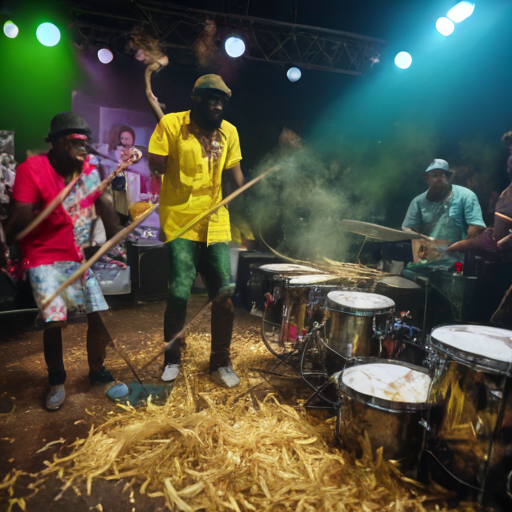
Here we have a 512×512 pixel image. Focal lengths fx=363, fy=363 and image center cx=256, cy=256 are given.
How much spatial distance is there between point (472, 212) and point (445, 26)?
10.5 ft

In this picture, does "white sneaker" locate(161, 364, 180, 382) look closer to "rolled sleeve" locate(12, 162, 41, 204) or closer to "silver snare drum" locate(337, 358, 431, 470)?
"silver snare drum" locate(337, 358, 431, 470)

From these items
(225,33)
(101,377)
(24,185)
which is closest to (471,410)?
(101,377)

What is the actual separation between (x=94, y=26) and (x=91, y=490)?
6797mm

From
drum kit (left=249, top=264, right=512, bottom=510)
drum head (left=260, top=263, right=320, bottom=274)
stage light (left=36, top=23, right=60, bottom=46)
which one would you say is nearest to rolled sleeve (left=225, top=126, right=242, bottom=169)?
drum head (left=260, top=263, right=320, bottom=274)

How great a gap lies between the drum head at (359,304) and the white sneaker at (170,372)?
1644 mm

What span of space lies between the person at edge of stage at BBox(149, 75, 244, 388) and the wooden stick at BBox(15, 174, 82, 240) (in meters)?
0.85

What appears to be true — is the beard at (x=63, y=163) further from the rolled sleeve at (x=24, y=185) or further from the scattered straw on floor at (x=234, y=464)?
the scattered straw on floor at (x=234, y=464)

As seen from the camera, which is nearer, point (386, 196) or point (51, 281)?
point (51, 281)

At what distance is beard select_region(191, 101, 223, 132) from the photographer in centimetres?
356

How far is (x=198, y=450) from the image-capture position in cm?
246

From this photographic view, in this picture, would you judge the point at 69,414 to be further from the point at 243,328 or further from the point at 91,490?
the point at 243,328

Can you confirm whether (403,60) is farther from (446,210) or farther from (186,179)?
(186,179)

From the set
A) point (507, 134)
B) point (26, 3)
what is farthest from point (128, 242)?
point (507, 134)

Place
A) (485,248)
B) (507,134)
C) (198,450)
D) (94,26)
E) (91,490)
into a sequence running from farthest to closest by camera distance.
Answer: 1. (94,26)
2. (507,134)
3. (485,248)
4. (198,450)
5. (91,490)
